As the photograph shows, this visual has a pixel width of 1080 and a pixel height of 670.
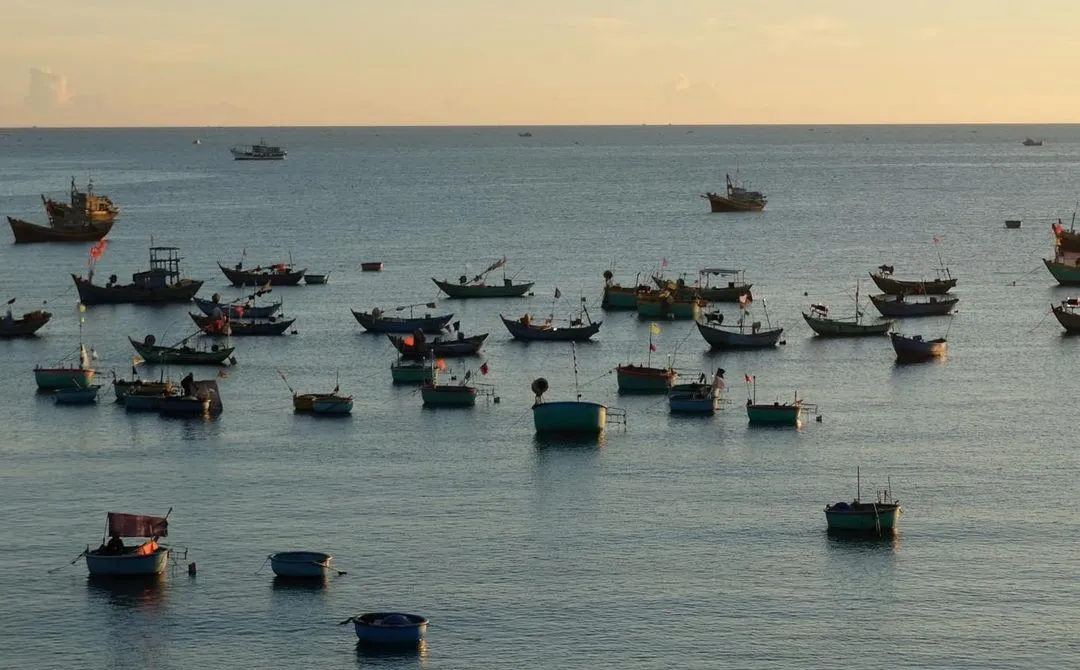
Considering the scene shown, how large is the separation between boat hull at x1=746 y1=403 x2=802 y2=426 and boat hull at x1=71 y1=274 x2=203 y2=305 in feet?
230

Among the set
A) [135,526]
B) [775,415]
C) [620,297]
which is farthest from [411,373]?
[135,526]

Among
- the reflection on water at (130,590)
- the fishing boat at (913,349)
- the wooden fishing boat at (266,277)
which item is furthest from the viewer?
the wooden fishing boat at (266,277)

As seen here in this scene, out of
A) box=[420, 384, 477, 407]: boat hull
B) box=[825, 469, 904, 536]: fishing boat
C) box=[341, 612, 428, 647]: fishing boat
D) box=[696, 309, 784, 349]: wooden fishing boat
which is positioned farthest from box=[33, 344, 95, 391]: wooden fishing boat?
box=[825, 469, 904, 536]: fishing boat

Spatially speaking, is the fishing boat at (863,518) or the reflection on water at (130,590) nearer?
the reflection on water at (130,590)

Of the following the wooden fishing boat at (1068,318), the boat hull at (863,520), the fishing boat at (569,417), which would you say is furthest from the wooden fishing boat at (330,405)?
the wooden fishing boat at (1068,318)

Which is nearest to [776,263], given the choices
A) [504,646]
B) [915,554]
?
[915,554]

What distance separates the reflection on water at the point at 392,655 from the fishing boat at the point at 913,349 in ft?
209

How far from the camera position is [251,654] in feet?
199

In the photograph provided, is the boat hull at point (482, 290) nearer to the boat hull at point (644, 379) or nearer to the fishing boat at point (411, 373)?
the fishing boat at point (411, 373)

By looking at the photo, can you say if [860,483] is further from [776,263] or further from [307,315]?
[776,263]

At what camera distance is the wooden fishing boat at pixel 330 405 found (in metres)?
99.8

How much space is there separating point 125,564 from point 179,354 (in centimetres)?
4994

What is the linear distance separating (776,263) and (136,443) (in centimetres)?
9903

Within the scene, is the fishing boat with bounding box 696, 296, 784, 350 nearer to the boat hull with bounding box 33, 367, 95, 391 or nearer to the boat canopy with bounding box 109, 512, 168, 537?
the boat hull with bounding box 33, 367, 95, 391
